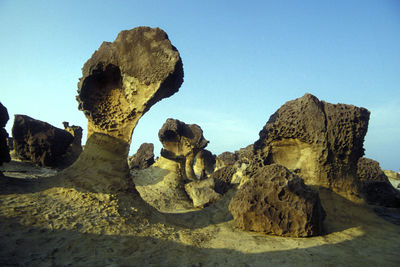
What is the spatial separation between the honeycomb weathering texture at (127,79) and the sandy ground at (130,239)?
1.47 m


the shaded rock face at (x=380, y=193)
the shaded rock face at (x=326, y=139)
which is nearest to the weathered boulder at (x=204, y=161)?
the shaded rock face at (x=380, y=193)

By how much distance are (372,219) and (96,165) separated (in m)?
6.04

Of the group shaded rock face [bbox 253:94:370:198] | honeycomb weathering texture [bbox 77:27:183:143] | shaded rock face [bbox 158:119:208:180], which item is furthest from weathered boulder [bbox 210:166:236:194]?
honeycomb weathering texture [bbox 77:27:183:143]

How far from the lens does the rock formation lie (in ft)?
14.5

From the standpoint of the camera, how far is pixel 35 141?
366 inches

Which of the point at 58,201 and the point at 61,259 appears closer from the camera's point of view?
the point at 61,259

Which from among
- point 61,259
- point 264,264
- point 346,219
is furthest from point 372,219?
point 61,259

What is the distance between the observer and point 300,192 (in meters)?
4.25

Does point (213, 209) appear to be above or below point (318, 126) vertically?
below

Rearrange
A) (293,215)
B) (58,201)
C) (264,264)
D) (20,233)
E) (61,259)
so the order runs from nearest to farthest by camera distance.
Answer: (61,259), (20,233), (264,264), (58,201), (293,215)

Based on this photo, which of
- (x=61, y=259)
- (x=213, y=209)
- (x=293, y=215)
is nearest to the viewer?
(x=61, y=259)

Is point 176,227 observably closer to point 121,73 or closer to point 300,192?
point 300,192

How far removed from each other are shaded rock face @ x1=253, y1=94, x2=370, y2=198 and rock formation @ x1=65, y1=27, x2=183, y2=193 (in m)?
3.38

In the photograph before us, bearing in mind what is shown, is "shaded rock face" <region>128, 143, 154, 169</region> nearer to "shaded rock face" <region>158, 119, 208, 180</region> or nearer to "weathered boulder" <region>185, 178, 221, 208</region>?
"shaded rock face" <region>158, 119, 208, 180</region>
